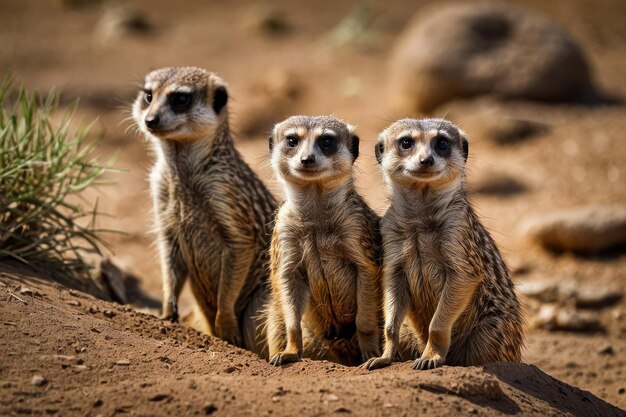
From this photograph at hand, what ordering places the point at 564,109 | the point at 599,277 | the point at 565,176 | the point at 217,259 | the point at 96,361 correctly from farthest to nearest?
the point at 564,109
the point at 565,176
the point at 599,277
the point at 217,259
the point at 96,361

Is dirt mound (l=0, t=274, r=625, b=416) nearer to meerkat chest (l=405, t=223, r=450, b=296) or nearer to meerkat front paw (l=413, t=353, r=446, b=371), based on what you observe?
meerkat front paw (l=413, t=353, r=446, b=371)

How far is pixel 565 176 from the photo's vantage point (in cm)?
1010

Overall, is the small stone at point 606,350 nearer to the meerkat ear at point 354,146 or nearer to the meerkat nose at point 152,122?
the meerkat ear at point 354,146

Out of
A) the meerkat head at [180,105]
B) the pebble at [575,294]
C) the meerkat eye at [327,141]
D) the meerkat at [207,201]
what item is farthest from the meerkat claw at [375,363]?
the pebble at [575,294]

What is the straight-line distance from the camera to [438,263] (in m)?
4.48

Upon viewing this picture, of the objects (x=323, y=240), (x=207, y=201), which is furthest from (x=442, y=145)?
(x=207, y=201)

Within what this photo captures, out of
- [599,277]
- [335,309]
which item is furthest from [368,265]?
[599,277]

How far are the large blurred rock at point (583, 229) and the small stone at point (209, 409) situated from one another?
18.6 ft

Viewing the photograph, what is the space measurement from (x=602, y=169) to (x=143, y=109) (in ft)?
20.9

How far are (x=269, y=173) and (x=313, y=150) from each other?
13.2ft

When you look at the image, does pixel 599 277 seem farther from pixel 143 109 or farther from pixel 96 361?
pixel 96 361

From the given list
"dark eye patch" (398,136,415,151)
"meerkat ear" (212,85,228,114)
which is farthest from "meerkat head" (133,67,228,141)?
"dark eye patch" (398,136,415,151)

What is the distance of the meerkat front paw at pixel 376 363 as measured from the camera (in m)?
4.25

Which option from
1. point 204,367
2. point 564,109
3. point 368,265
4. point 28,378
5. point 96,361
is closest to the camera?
point 28,378
